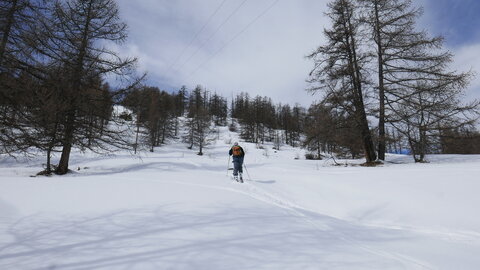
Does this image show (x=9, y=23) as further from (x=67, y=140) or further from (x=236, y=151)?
(x=236, y=151)

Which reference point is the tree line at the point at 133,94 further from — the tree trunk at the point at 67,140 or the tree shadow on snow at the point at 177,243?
the tree shadow on snow at the point at 177,243

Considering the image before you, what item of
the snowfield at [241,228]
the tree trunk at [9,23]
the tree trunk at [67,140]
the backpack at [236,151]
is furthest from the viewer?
the tree trunk at [67,140]

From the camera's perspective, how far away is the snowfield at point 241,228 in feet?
7.93

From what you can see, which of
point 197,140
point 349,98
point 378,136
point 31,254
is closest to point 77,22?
point 31,254

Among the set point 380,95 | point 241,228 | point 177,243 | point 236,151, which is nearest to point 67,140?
point 236,151

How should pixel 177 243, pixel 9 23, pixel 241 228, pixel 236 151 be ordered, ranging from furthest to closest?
pixel 236 151 < pixel 9 23 < pixel 241 228 < pixel 177 243

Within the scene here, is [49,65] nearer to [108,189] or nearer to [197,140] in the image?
[108,189]

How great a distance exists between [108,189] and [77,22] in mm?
10629

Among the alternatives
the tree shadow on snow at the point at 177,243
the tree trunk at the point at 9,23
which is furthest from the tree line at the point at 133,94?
the tree shadow on snow at the point at 177,243

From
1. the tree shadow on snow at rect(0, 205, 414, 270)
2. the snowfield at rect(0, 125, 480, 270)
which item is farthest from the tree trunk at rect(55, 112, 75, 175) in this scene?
the tree shadow on snow at rect(0, 205, 414, 270)

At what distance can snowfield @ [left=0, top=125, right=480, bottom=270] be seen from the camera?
242 cm

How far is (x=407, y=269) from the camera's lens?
8.06ft

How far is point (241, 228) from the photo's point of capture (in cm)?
333

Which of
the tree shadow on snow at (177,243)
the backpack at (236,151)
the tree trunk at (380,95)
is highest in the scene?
the tree trunk at (380,95)
